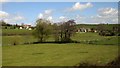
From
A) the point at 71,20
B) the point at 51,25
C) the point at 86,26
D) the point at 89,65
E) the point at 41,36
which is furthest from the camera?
the point at 86,26

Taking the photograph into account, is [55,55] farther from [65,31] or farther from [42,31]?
[65,31]

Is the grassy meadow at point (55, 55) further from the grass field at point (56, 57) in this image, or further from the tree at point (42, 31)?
the tree at point (42, 31)

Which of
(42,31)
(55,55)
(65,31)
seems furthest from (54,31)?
(55,55)

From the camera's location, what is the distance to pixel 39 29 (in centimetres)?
8462

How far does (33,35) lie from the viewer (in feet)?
277

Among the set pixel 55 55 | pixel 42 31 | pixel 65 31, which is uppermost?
→ pixel 42 31

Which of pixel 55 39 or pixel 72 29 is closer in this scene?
pixel 55 39

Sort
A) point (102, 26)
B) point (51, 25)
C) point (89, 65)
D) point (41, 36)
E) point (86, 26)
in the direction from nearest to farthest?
point (89, 65), point (41, 36), point (51, 25), point (102, 26), point (86, 26)

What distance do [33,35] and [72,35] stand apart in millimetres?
15735

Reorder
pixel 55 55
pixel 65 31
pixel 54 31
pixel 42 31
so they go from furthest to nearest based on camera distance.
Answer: pixel 65 31 < pixel 54 31 < pixel 42 31 < pixel 55 55

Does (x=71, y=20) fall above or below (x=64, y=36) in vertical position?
above

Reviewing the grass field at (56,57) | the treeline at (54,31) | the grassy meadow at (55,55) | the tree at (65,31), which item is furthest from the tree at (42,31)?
the grass field at (56,57)

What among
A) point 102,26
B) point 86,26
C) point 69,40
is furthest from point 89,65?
point 86,26

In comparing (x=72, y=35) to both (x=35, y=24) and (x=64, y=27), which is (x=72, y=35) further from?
(x=35, y=24)
